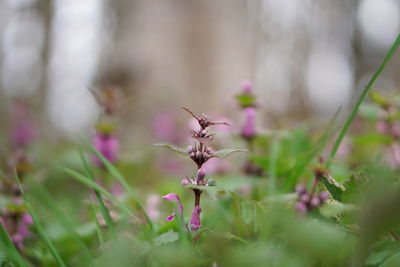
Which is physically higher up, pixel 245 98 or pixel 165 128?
pixel 245 98

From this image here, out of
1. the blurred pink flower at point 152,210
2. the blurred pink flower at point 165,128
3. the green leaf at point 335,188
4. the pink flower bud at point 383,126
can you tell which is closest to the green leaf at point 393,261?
the green leaf at point 335,188

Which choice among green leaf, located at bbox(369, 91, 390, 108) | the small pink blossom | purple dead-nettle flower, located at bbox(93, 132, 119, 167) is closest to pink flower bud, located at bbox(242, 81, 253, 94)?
green leaf, located at bbox(369, 91, 390, 108)

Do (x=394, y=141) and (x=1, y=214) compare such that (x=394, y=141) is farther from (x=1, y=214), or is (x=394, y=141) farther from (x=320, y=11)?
(x=320, y=11)

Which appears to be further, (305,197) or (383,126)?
(383,126)

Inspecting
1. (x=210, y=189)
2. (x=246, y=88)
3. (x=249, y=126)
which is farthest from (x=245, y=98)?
(x=210, y=189)

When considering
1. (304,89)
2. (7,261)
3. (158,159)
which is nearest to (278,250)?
(7,261)

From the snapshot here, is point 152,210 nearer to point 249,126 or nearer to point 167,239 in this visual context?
point 249,126

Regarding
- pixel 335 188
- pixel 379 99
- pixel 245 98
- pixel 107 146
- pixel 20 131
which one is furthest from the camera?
pixel 20 131

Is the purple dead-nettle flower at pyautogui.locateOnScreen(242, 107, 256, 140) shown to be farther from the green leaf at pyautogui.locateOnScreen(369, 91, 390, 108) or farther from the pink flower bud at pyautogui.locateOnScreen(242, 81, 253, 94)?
the green leaf at pyautogui.locateOnScreen(369, 91, 390, 108)

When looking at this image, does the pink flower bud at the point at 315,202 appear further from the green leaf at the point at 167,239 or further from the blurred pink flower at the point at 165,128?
the blurred pink flower at the point at 165,128
